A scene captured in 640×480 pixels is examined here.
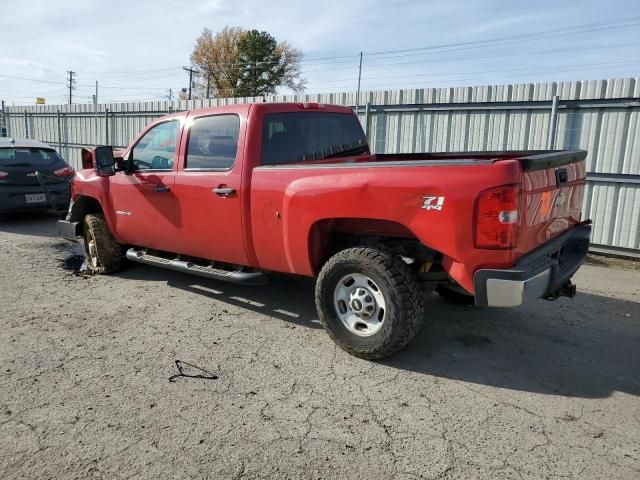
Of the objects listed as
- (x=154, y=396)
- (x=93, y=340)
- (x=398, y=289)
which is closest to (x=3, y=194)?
(x=93, y=340)

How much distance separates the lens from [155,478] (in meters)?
2.59

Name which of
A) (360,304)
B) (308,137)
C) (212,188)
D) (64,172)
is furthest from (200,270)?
(64,172)

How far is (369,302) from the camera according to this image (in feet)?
12.9

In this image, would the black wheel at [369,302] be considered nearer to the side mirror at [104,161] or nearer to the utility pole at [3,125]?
the side mirror at [104,161]

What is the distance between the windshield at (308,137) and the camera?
15.4 ft

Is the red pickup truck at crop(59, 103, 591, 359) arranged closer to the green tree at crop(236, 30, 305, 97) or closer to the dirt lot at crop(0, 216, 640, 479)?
the dirt lot at crop(0, 216, 640, 479)

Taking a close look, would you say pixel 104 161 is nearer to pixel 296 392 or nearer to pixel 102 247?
pixel 102 247

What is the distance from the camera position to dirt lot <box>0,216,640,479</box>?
2.75 m

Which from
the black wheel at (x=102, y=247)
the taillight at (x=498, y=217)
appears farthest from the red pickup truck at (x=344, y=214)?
the black wheel at (x=102, y=247)

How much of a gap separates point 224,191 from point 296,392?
1.98 meters

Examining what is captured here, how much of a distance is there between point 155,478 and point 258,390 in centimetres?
101

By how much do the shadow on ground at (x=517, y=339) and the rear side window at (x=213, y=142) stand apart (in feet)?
4.73

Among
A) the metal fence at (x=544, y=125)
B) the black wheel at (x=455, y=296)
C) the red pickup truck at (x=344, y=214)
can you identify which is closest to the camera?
the red pickup truck at (x=344, y=214)

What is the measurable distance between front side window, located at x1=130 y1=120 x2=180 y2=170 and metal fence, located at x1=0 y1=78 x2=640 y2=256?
560cm
